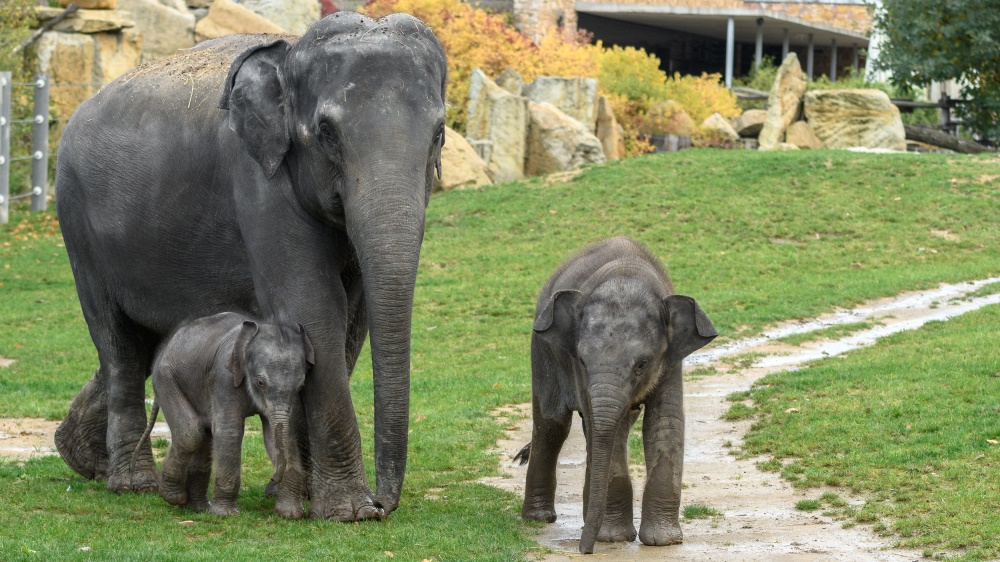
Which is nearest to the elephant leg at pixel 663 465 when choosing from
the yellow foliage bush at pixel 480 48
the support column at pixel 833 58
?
the yellow foliage bush at pixel 480 48

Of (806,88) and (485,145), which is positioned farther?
(806,88)

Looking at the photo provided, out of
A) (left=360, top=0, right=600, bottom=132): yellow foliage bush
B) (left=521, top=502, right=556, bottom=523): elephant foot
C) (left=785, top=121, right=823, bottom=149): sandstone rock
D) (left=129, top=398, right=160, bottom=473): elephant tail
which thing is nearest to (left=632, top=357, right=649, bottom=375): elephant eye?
(left=521, top=502, right=556, bottom=523): elephant foot

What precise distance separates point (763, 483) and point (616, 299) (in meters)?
2.54

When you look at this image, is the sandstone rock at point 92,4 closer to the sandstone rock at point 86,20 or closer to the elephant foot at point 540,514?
the sandstone rock at point 86,20

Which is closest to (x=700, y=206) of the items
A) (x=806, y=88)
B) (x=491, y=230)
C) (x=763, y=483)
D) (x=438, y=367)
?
(x=491, y=230)

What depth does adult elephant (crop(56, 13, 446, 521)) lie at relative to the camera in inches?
282

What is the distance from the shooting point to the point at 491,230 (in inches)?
901

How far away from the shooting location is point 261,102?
758cm

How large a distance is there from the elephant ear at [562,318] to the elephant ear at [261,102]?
1.65 meters

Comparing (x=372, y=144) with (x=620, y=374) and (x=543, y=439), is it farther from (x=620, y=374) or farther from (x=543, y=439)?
(x=543, y=439)

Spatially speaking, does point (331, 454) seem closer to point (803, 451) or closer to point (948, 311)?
point (803, 451)

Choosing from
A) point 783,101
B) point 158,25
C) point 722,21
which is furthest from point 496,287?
point 722,21

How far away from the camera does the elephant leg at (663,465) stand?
7.38m

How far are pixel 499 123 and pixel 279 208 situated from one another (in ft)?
67.7
